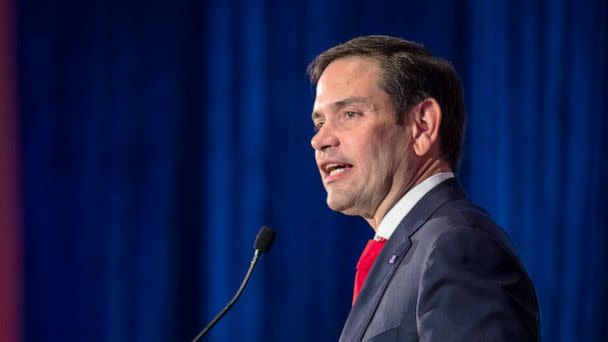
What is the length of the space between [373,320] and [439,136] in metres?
0.42

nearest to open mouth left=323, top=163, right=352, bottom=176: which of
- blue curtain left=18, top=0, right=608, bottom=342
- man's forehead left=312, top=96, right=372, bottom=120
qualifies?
man's forehead left=312, top=96, right=372, bottom=120

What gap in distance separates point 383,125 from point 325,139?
0.11m

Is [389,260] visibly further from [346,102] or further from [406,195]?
[346,102]

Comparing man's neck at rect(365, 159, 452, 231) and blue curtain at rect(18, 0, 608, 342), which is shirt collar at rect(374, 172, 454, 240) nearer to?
man's neck at rect(365, 159, 452, 231)

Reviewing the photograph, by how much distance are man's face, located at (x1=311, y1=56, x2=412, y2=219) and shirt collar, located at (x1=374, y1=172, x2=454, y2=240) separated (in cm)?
4

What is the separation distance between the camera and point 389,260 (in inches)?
52.5

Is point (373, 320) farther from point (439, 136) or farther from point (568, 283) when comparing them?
point (568, 283)

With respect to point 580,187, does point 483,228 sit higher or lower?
higher

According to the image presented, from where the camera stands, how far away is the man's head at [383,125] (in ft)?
4.96

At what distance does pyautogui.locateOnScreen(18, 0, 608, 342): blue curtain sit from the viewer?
9.29ft

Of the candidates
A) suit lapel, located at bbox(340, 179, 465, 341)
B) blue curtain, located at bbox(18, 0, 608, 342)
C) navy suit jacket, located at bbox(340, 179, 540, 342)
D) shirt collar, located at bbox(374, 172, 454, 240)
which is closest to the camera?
navy suit jacket, located at bbox(340, 179, 540, 342)

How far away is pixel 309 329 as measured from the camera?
2.88 metres

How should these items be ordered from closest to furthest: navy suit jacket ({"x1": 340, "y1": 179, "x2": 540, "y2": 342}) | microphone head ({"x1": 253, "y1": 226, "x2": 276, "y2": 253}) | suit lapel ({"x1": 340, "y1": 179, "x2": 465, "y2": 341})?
navy suit jacket ({"x1": 340, "y1": 179, "x2": 540, "y2": 342}) < suit lapel ({"x1": 340, "y1": 179, "x2": 465, "y2": 341}) < microphone head ({"x1": 253, "y1": 226, "x2": 276, "y2": 253})

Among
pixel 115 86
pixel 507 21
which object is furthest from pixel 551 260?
pixel 115 86
